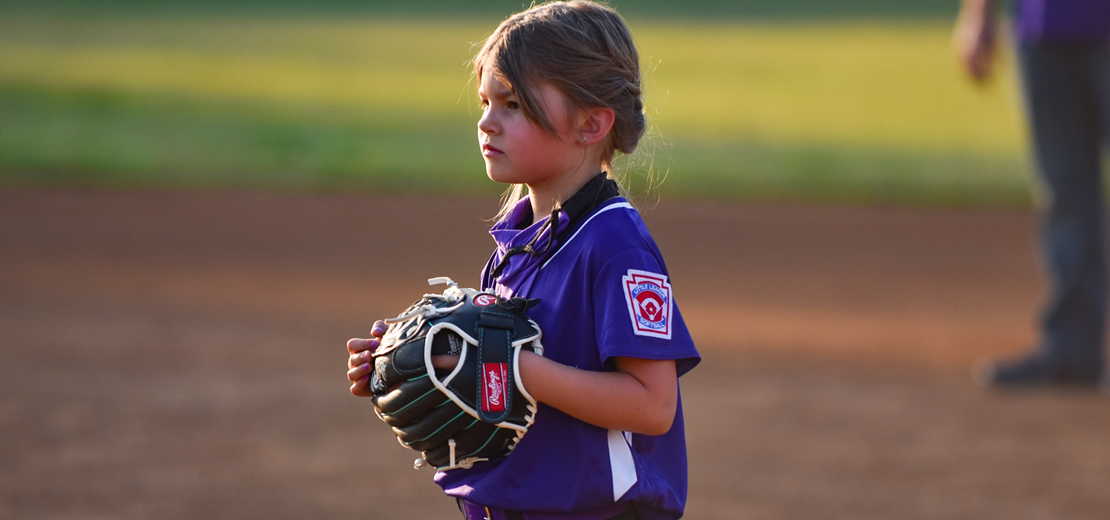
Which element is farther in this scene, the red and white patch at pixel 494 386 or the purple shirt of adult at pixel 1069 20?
the purple shirt of adult at pixel 1069 20

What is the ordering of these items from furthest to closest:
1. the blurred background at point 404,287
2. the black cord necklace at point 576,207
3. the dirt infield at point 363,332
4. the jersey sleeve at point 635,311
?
the blurred background at point 404,287, the dirt infield at point 363,332, the black cord necklace at point 576,207, the jersey sleeve at point 635,311

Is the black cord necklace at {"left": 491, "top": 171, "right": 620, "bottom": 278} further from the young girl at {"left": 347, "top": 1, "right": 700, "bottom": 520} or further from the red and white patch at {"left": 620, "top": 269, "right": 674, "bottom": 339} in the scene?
the red and white patch at {"left": 620, "top": 269, "right": 674, "bottom": 339}

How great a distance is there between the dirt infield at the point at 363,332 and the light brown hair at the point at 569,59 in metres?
2.28

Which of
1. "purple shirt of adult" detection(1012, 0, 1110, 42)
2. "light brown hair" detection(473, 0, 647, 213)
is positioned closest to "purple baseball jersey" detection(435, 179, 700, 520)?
"light brown hair" detection(473, 0, 647, 213)

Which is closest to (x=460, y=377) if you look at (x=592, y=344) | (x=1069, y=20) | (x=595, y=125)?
(x=592, y=344)

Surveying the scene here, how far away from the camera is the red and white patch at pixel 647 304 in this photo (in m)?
1.71

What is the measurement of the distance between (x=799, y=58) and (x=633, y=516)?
2247cm

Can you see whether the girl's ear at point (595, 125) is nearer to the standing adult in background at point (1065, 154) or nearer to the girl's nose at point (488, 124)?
the girl's nose at point (488, 124)

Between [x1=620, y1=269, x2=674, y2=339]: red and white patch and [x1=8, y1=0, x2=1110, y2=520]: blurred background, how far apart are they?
0.33 m

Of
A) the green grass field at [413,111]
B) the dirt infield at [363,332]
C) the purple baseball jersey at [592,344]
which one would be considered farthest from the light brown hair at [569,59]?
the dirt infield at [363,332]

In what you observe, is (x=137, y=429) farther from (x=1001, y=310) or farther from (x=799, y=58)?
(x=799, y=58)

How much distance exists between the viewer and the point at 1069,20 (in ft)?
16.7

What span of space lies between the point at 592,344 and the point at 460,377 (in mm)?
201

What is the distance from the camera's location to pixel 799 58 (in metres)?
23.4
